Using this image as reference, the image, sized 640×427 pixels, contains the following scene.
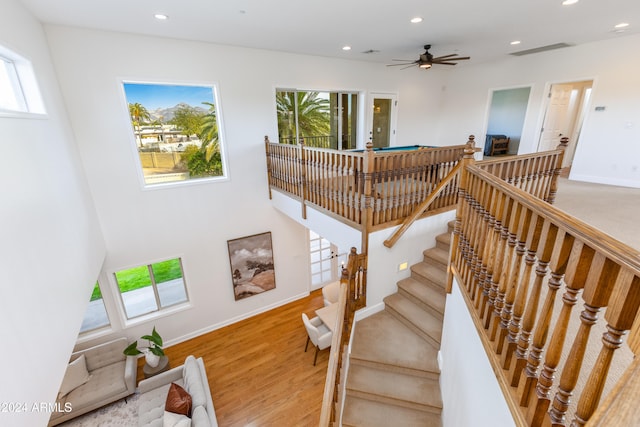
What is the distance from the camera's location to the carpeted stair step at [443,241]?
429cm

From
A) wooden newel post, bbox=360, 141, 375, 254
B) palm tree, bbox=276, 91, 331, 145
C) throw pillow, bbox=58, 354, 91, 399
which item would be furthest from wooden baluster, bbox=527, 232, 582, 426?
throw pillow, bbox=58, 354, 91, 399

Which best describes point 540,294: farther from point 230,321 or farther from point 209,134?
point 230,321

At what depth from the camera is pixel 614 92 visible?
5.14 metres

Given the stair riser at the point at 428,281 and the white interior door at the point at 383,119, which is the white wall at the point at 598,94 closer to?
the white interior door at the point at 383,119

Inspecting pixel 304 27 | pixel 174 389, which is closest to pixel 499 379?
pixel 174 389

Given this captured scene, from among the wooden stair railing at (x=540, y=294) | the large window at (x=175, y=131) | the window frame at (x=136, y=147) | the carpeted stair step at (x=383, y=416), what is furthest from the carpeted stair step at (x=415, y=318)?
the large window at (x=175, y=131)

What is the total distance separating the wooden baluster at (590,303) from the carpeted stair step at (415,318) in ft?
9.07

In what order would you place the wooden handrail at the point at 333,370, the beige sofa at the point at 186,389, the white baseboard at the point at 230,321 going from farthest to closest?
the white baseboard at the point at 230,321
the beige sofa at the point at 186,389
the wooden handrail at the point at 333,370

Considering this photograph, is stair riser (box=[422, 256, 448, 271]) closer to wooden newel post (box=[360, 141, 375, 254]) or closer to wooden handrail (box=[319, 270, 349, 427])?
wooden newel post (box=[360, 141, 375, 254])

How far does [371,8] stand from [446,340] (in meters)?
3.95

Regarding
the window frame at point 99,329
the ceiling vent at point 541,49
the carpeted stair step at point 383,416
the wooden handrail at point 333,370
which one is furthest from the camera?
the ceiling vent at point 541,49

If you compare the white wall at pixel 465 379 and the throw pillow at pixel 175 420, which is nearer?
the white wall at pixel 465 379

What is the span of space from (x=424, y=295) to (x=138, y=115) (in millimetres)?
5179

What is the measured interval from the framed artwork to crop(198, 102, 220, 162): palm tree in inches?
70.1
